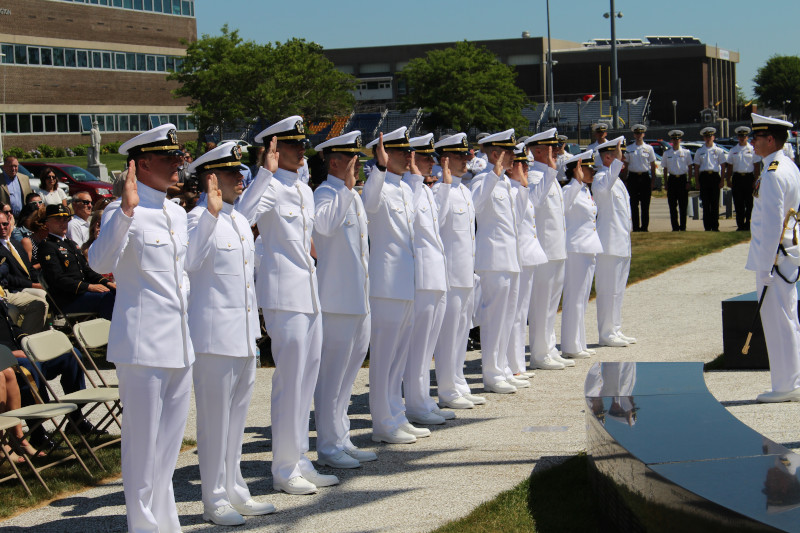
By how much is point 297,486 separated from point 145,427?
4.91 ft

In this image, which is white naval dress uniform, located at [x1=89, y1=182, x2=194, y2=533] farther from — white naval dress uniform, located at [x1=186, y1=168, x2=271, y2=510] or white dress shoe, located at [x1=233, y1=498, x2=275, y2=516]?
white dress shoe, located at [x1=233, y1=498, x2=275, y2=516]

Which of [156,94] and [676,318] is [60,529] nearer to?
[676,318]

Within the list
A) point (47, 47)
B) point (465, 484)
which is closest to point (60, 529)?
point (465, 484)

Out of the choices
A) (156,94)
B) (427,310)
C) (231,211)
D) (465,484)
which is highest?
(156,94)

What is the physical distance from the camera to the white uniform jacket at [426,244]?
A: 7.91 m

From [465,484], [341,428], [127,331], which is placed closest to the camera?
[127,331]

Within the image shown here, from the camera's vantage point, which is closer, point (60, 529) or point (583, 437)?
point (60, 529)

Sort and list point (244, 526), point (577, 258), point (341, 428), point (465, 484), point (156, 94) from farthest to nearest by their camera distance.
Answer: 1. point (156, 94)
2. point (577, 258)
3. point (341, 428)
4. point (465, 484)
5. point (244, 526)

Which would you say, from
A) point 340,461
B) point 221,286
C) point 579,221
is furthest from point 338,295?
point 579,221

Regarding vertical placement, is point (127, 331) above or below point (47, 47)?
below

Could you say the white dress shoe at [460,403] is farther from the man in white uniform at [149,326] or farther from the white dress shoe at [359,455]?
the man in white uniform at [149,326]

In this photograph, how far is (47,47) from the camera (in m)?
63.2

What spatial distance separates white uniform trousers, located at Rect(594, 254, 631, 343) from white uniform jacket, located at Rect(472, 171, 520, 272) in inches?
100

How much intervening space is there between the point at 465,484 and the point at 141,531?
2.22 metres
